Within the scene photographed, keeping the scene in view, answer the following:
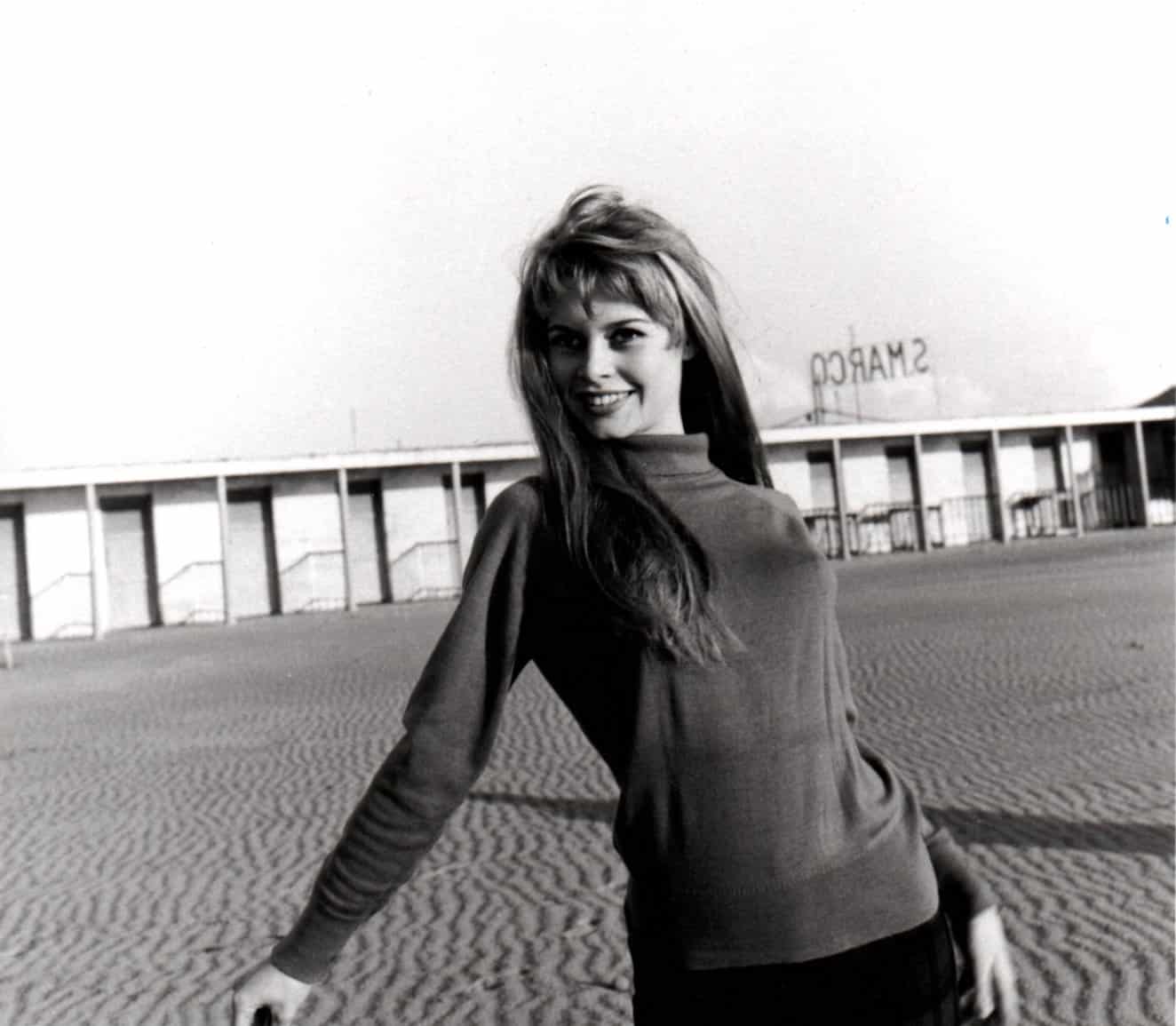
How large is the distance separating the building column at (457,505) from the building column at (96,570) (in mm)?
6671

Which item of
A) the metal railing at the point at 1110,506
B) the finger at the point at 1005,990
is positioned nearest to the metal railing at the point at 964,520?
the metal railing at the point at 1110,506

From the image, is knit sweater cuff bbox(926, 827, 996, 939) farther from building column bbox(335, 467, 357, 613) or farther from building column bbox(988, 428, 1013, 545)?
building column bbox(988, 428, 1013, 545)

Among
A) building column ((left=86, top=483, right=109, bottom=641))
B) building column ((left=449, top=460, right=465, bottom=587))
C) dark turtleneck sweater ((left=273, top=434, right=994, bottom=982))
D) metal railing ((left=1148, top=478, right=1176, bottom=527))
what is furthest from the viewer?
metal railing ((left=1148, top=478, right=1176, bottom=527))

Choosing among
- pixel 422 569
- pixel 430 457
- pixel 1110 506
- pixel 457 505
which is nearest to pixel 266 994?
pixel 457 505

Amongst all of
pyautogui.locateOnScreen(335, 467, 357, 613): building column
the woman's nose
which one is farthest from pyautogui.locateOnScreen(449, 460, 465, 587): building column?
the woman's nose

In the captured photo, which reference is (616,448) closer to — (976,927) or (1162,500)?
(976,927)

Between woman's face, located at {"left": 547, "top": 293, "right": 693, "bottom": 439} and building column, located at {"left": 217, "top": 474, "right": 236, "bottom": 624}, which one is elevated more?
building column, located at {"left": 217, "top": 474, "right": 236, "bottom": 624}

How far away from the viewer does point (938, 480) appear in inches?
1344

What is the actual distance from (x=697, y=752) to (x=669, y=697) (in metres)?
0.06

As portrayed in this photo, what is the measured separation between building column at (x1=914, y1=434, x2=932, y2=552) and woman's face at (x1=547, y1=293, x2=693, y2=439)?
32.0 m

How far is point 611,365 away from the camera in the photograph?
1.62 m

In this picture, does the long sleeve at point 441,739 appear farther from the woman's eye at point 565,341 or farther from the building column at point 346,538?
the building column at point 346,538

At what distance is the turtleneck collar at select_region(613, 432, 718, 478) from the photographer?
1619 mm

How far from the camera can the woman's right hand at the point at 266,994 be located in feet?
5.18
